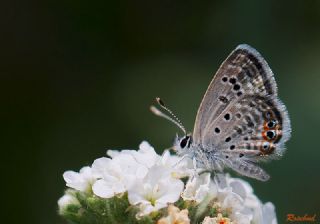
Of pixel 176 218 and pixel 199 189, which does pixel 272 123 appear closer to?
pixel 199 189

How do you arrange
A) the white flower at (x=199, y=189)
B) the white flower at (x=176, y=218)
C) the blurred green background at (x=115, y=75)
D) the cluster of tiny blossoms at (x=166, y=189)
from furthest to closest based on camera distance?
the blurred green background at (x=115, y=75) → the white flower at (x=199, y=189) → the cluster of tiny blossoms at (x=166, y=189) → the white flower at (x=176, y=218)

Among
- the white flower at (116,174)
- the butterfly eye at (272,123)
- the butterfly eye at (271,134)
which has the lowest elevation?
the white flower at (116,174)

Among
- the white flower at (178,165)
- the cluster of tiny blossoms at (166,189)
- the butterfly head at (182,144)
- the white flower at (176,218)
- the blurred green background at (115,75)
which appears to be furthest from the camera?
the blurred green background at (115,75)

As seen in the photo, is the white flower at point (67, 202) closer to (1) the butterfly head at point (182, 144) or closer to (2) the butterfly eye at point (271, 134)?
(1) the butterfly head at point (182, 144)

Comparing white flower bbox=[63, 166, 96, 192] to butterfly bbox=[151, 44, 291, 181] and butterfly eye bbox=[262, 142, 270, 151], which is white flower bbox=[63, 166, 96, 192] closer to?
butterfly bbox=[151, 44, 291, 181]

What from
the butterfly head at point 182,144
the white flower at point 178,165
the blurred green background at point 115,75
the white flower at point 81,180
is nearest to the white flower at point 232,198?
the white flower at point 178,165

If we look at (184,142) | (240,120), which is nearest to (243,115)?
(240,120)

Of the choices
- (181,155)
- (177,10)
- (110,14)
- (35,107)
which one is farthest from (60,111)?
(181,155)
